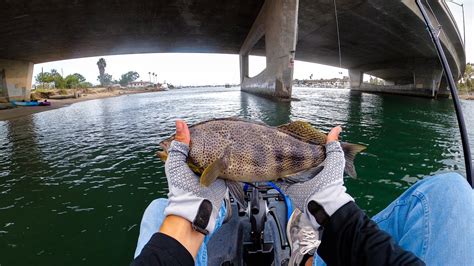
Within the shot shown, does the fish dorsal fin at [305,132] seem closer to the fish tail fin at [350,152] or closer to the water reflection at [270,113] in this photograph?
the fish tail fin at [350,152]

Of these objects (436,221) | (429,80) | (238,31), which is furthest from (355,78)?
(436,221)

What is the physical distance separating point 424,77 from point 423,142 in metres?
42.0

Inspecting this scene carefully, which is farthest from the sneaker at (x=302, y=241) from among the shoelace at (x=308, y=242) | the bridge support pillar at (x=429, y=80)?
the bridge support pillar at (x=429, y=80)

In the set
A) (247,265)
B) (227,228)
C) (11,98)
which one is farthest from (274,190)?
(11,98)

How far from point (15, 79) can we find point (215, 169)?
59.3m

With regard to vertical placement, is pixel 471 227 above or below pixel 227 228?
above

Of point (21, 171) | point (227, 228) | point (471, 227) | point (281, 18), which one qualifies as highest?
point (281, 18)

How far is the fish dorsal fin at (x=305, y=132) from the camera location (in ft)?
7.14

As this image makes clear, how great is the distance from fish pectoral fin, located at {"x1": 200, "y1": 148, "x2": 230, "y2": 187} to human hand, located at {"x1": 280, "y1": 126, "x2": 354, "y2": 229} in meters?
0.60

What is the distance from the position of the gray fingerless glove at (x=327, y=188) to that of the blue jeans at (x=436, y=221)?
0.40 metres

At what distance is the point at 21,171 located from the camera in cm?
827

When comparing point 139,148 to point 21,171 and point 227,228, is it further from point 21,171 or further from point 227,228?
point 227,228

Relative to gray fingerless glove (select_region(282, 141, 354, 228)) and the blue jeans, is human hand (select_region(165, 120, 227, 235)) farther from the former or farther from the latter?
gray fingerless glove (select_region(282, 141, 354, 228))

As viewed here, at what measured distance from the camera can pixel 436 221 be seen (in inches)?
59.6
